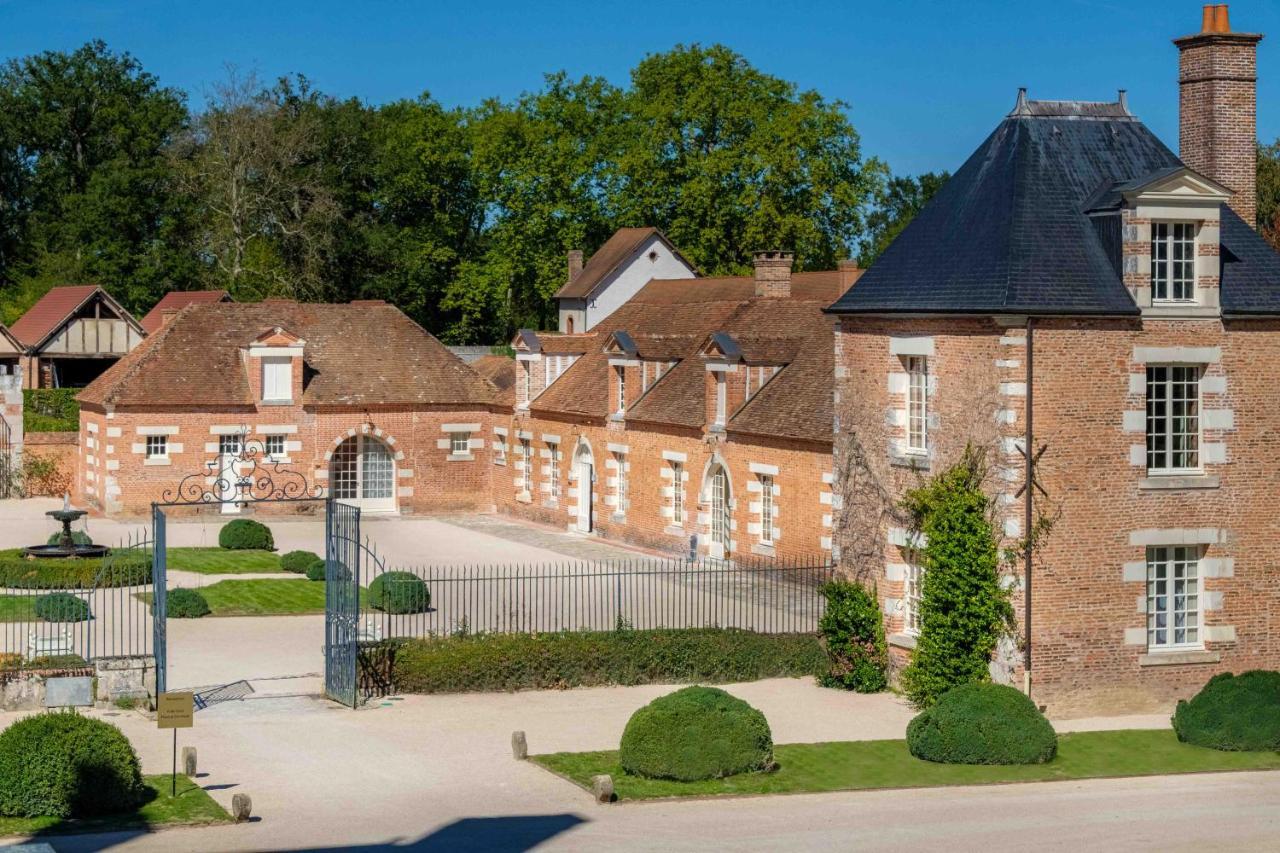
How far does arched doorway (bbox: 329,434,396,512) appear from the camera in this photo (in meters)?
48.4

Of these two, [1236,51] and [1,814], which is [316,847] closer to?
[1,814]

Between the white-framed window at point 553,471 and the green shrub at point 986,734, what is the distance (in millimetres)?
24451

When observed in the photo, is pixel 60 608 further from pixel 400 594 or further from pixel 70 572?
pixel 400 594

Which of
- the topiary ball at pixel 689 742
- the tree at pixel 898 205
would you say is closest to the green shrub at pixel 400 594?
the topiary ball at pixel 689 742

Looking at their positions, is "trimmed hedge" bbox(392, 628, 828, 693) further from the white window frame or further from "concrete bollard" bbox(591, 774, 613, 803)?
"concrete bollard" bbox(591, 774, 613, 803)

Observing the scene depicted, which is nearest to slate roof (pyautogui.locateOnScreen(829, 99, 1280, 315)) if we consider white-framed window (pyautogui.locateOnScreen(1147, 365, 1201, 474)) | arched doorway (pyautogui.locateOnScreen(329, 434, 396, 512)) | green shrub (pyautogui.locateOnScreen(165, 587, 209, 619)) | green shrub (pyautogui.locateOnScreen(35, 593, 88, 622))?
white-framed window (pyautogui.locateOnScreen(1147, 365, 1201, 474))

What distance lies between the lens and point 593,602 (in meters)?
33.4

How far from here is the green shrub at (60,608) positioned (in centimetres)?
2891

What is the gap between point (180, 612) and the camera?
3200cm

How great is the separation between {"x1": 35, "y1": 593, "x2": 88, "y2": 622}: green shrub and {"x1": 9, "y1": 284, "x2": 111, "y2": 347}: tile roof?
34.1m

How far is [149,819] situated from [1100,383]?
13.8 meters

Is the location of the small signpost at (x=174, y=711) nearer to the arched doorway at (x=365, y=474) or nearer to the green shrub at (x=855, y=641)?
the green shrub at (x=855, y=641)

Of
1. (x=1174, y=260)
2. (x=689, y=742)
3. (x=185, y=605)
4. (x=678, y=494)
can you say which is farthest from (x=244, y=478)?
(x=689, y=742)

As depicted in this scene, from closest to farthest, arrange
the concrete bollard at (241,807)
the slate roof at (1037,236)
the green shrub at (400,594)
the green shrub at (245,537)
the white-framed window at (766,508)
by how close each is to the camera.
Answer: the concrete bollard at (241,807) → the slate roof at (1037,236) → the green shrub at (400,594) → the white-framed window at (766,508) → the green shrub at (245,537)
